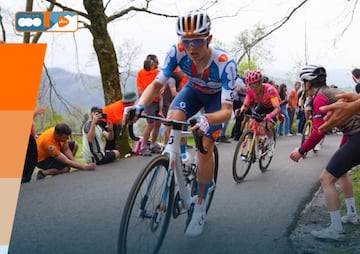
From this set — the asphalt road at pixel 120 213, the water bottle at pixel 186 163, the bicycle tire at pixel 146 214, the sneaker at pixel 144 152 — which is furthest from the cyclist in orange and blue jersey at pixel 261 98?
the bicycle tire at pixel 146 214

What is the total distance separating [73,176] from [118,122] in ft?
5.01

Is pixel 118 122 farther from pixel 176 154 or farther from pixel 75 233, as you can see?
pixel 176 154

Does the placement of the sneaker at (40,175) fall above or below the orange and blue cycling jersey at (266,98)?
below

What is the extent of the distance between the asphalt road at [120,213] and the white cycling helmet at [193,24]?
5.63 feet

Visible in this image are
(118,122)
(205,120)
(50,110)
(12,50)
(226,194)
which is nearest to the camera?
(205,120)

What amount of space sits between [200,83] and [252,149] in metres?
2.90

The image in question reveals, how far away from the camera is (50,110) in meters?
10.4

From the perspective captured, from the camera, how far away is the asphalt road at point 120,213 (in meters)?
3.68

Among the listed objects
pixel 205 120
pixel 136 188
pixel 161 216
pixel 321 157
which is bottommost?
pixel 321 157

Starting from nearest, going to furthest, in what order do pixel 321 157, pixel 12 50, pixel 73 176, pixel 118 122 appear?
pixel 73 176, pixel 12 50, pixel 118 122, pixel 321 157

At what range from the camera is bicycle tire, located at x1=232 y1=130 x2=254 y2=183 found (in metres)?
6.13

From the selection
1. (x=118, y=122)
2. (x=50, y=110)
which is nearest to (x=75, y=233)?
(x=118, y=122)

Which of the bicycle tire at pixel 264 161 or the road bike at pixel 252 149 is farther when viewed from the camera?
the bicycle tire at pixel 264 161
